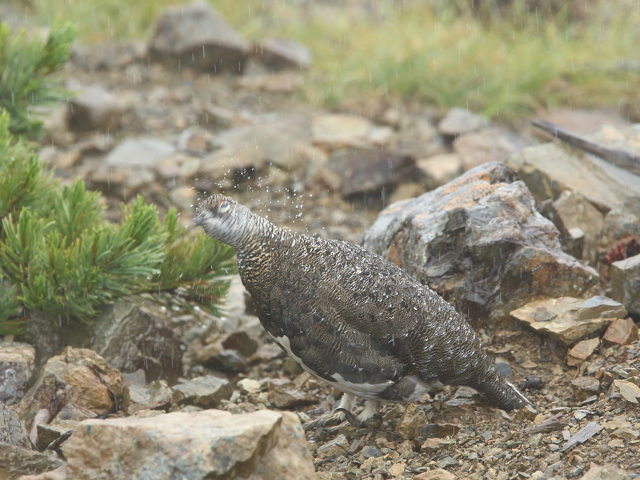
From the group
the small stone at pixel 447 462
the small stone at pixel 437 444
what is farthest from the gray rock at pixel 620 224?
the small stone at pixel 447 462

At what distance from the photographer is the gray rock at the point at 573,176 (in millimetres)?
6387

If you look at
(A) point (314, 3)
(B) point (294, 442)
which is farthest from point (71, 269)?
(A) point (314, 3)

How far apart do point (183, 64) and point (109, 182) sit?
2.84m

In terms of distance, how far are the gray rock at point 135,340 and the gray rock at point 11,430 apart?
1161 mm

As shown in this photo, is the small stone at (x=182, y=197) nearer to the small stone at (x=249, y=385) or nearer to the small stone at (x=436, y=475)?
the small stone at (x=249, y=385)

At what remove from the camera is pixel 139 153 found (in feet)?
29.2

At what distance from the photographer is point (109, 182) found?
27.2 ft

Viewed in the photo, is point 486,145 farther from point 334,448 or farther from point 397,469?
point 397,469

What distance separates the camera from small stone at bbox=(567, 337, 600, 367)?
4.86m

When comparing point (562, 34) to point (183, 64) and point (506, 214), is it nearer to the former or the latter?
point (183, 64)

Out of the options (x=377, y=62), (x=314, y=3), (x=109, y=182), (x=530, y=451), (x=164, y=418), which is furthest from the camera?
(x=314, y=3)

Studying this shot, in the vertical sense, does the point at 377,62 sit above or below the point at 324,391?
above

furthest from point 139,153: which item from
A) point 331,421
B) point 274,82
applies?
point 331,421

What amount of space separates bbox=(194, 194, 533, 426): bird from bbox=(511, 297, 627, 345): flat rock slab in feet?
2.07
